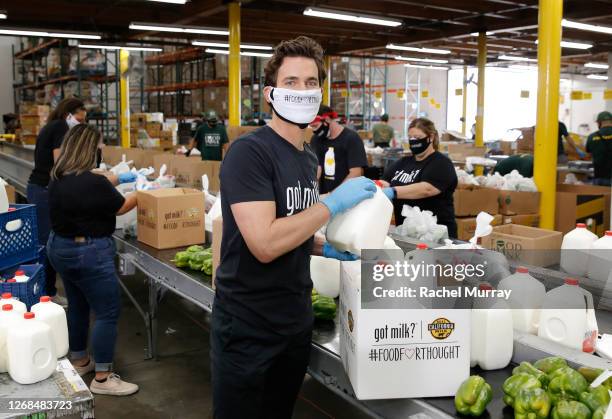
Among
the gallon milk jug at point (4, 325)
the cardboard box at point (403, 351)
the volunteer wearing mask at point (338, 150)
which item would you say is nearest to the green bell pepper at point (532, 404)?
the cardboard box at point (403, 351)

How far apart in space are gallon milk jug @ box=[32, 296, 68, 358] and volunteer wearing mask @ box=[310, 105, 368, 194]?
2.69m

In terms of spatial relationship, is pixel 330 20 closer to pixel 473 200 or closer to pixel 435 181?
pixel 473 200

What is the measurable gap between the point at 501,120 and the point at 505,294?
22.2 meters

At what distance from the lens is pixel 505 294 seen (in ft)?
6.70

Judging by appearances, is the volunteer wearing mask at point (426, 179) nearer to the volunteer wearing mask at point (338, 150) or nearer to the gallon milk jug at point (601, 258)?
the volunteer wearing mask at point (338, 150)

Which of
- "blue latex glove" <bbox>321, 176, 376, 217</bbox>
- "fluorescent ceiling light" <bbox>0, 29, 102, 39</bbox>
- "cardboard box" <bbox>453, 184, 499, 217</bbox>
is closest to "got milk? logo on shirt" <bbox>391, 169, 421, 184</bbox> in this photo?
"cardboard box" <bbox>453, 184, 499, 217</bbox>

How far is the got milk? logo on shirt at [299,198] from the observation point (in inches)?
70.2

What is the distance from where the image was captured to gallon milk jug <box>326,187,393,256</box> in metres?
1.95

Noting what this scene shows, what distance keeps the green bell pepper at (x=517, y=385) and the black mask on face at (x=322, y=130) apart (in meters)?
3.22

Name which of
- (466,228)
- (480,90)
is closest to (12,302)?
(466,228)

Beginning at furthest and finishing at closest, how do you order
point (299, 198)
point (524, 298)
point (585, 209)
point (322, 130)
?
point (585, 209), point (322, 130), point (524, 298), point (299, 198)

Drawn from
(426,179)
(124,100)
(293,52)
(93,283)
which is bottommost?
(93,283)

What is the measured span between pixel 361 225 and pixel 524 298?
0.65 meters

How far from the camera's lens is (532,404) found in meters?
1.55
